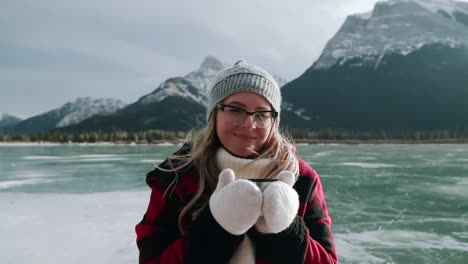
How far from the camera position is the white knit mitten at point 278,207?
4.03ft

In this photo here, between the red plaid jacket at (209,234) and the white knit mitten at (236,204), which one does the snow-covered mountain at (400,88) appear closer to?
the red plaid jacket at (209,234)

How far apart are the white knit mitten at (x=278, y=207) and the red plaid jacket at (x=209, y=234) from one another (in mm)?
56

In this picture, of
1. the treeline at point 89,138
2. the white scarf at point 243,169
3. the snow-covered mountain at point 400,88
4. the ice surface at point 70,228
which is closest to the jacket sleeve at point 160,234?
the white scarf at point 243,169

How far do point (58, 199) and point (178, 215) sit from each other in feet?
29.4

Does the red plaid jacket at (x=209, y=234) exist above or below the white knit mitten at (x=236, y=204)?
below

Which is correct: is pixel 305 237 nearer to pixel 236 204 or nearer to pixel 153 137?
pixel 236 204

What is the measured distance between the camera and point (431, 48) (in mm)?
172625

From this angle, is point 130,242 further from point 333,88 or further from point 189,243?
point 333,88

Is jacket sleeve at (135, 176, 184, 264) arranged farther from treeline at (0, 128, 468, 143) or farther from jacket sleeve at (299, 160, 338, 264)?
treeline at (0, 128, 468, 143)

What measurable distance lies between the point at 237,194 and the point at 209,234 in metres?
0.23

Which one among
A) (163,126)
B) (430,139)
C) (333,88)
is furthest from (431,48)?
(163,126)

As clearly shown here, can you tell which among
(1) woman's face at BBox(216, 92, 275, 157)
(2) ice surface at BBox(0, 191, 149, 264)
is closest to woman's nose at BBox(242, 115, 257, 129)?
(1) woman's face at BBox(216, 92, 275, 157)

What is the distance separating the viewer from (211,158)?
1709 millimetres

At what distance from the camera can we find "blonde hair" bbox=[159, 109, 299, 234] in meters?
1.60
